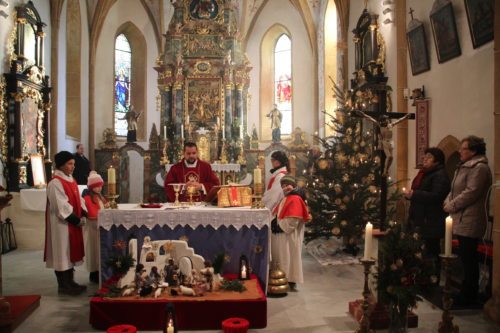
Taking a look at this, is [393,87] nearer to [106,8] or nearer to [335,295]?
[335,295]

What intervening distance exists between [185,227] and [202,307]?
1.16m

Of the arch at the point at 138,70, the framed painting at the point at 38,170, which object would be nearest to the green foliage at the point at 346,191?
the framed painting at the point at 38,170

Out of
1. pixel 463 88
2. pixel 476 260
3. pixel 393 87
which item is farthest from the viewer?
pixel 393 87

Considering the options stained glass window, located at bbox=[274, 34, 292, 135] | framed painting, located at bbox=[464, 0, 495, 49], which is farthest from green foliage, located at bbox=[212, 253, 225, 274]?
stained glass window, located at bbox=[274, 34, 292, 135]

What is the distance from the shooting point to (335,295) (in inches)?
245

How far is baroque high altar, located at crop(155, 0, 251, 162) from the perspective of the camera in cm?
1722

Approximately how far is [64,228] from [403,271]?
14.2 ft

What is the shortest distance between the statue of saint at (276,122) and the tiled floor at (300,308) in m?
10.6

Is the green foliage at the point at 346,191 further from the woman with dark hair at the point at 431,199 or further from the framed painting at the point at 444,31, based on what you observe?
the woman with dark hair at the point at 431,199

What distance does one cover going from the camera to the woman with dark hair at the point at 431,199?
6.22 metres

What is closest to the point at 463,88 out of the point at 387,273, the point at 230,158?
the point at 387,273

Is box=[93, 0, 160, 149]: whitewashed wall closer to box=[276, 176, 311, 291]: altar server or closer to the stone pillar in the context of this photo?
the stone pillar

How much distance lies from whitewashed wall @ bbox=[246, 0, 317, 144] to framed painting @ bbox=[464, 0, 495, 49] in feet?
38.4

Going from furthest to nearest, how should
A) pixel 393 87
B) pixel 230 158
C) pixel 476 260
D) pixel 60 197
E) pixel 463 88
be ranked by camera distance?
pixel 230 158 → pixel 393 87 → pixel 463 88 → pixel 60 197 → pixel 476 260
